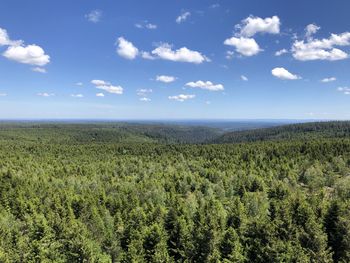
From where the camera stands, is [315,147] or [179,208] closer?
[179,208]

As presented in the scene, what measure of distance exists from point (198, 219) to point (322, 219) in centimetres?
2229

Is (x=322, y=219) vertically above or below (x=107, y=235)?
above

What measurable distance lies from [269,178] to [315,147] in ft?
160

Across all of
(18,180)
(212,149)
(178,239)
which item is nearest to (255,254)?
(178,239)

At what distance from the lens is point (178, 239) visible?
5181 cm

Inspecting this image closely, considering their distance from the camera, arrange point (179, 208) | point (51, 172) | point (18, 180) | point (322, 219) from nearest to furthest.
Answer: point (322, 219)
point (179, 208)
point (18, 180)
point (51, 172)

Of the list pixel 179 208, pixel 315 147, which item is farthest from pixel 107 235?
pixel 315 147

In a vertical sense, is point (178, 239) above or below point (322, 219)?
below

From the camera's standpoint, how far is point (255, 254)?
1797 inches

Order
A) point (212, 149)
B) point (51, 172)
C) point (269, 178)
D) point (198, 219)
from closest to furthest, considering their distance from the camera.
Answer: point (198, 219) → point (269, 178) → point (51, 172) → point (212, 149)

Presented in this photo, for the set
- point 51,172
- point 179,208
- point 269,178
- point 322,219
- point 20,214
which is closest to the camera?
point 322,219

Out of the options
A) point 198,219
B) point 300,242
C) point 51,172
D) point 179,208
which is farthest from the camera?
point 51,172

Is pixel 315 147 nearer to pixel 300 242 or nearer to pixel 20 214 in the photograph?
pixel 300 242

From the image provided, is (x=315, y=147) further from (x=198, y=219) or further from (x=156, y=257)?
(x=156, y=257)
